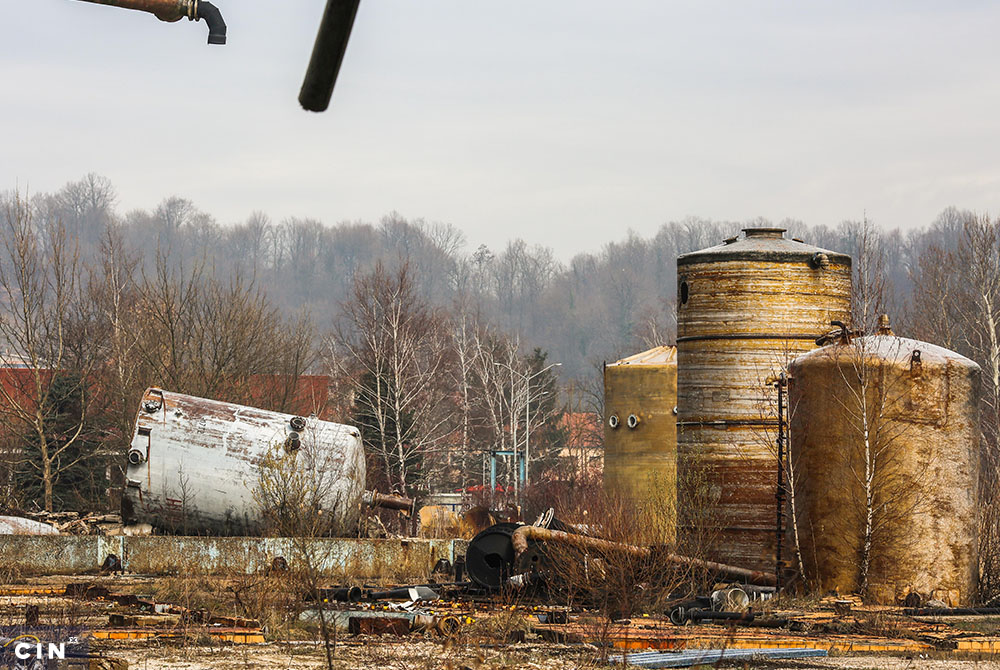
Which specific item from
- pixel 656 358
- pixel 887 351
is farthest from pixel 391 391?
pixel 887 351

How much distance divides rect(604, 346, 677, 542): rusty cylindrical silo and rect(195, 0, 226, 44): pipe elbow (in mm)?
26071

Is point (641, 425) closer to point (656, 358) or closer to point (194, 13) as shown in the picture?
point (656, 358)

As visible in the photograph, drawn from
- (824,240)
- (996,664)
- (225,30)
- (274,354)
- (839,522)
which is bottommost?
(996,664)

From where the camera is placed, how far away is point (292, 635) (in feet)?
39.3

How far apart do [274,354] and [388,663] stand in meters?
28.7

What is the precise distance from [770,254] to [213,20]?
17.2 m

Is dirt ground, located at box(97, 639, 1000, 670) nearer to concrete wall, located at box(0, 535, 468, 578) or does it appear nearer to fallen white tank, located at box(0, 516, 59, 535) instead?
concrete wall, located at box(0, 535, 468, 578)

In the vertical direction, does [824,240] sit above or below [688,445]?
above

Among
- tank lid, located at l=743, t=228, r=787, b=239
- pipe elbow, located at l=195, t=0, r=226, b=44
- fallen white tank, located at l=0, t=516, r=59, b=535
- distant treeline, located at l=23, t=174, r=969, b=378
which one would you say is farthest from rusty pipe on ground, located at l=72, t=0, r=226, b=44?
distant treeline, located at l=23, t=174, r=969, b=378

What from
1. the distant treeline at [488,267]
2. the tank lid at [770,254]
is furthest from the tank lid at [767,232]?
the distant treeline at [488,267]

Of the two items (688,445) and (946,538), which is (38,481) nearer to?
(688,445)

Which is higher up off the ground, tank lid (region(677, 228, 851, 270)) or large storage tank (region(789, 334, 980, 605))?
tank lid (region(677, 228, 851, 270))

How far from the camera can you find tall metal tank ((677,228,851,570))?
59.0ft

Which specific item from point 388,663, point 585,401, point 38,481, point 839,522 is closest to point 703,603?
point 839,522
